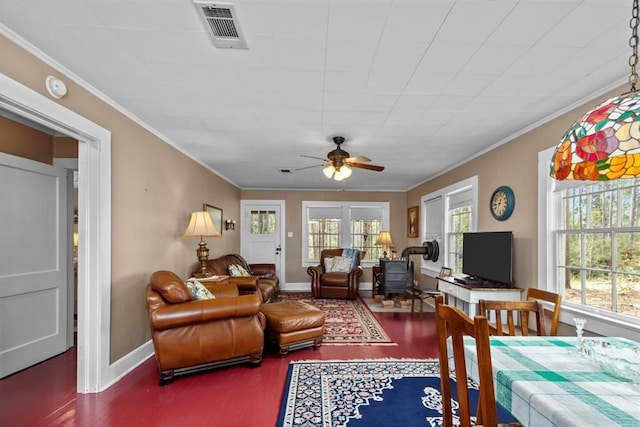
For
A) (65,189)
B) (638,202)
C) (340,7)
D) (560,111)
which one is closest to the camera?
(340,7)

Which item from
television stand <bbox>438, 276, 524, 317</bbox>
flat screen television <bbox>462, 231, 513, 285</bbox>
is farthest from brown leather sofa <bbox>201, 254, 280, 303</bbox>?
flat screen television <bbox>462, 231, 513, 285</bbox>

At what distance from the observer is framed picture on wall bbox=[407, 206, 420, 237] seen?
7.02 metres

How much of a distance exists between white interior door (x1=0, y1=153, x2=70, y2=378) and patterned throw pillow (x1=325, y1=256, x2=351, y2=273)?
445 cm

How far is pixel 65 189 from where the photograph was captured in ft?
11.8

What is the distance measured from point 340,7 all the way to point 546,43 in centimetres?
124

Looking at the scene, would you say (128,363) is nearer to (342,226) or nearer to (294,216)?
(294,216)

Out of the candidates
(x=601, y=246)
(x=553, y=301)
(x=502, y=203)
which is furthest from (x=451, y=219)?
(x=553, y=301)

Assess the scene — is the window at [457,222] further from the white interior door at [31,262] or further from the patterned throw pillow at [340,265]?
the white interior door at [31,262]

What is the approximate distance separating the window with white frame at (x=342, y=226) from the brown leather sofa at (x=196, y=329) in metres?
4.70

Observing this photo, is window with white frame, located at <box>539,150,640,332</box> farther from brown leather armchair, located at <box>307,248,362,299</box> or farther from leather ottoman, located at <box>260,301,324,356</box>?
brown leather armchair, located at <box>307,248,362,299</box>

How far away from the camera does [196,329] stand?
9.33 feet

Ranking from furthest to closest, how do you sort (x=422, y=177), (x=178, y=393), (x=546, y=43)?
(x=422, y=177), (x=178, y=393), (x=546, y=43)

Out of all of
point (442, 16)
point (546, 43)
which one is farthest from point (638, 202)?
point (442, 16)

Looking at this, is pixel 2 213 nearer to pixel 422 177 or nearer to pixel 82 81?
pixel 82 81
